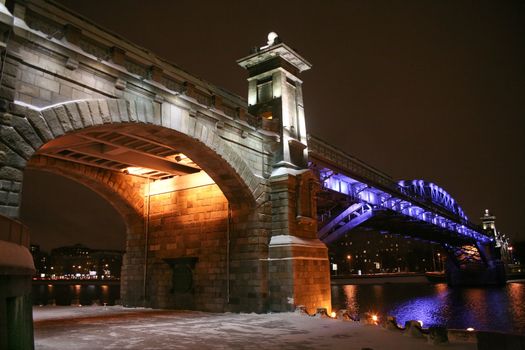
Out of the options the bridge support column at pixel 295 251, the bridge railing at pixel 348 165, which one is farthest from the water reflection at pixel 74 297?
the bridge support column at pixel 295 251

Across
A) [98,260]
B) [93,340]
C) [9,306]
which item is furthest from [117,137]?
[98,260]

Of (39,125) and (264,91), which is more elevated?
(264,91)

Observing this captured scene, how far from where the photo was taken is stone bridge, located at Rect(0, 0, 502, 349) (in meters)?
10.2

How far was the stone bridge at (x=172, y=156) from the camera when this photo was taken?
10.2 metres

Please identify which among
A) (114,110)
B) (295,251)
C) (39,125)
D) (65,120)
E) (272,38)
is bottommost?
(295,251)

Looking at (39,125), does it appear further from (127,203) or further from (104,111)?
(127,203)

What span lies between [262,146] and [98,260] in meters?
160

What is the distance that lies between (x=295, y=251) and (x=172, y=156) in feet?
21.3

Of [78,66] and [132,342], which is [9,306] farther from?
[78,66]

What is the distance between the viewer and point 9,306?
6020mm

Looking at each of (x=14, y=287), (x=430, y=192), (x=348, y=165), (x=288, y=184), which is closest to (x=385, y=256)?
(x=430, y=192)

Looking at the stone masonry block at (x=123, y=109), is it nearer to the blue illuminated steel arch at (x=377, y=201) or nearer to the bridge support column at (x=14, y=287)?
the bridge support column at (x=14, y=287)

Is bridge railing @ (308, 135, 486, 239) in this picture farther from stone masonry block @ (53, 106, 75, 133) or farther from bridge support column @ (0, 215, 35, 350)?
bridge support column @ (0, 215, 35, 350)

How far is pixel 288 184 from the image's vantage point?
17.4 meters
